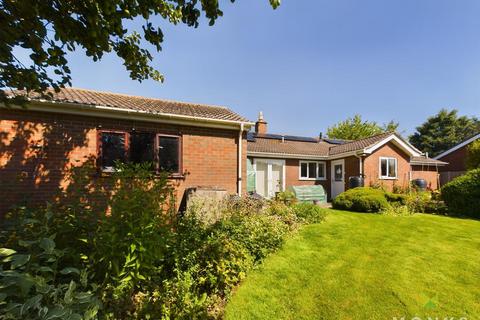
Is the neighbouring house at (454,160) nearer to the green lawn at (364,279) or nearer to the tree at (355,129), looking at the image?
the tree at (355,129)

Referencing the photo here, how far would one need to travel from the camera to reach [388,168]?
17656 millimetres

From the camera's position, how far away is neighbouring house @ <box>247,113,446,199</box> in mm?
16938

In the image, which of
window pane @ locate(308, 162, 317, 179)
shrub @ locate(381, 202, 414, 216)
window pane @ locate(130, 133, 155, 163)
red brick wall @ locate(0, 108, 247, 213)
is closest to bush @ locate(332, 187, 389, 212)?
shrub @ locate(381, 202, 414, 216)

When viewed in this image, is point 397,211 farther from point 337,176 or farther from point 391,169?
point 337,176

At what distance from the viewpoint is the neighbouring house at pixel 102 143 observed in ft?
23.8

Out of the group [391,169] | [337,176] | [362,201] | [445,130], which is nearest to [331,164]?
[337,176]

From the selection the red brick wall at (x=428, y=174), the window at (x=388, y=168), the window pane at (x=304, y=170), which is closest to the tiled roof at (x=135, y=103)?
the window pane at (x=304, y=170)

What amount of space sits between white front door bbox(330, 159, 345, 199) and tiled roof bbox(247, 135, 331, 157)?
1266 millimetres

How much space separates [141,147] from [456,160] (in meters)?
30.1

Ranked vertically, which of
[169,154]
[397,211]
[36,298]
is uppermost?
[169,154]

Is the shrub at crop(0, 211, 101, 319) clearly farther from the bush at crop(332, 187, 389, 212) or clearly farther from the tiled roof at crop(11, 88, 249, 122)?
the bush at crop(332, 187, 389, 212)

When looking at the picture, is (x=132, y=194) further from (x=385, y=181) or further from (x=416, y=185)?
(x=416, y=185)

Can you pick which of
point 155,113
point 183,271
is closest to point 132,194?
point 183,271

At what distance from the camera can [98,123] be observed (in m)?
8.18
